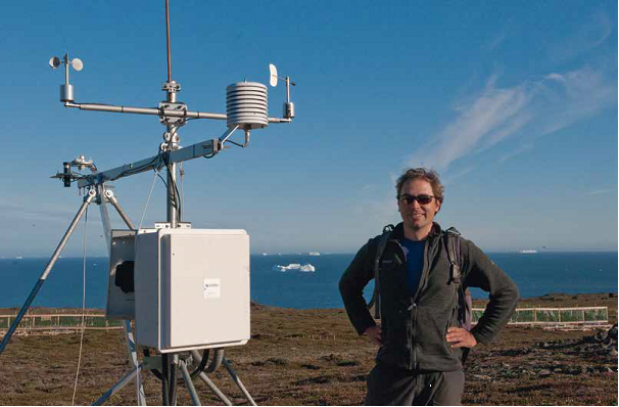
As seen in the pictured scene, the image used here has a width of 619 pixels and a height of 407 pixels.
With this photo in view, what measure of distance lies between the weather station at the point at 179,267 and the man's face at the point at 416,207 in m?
1.39

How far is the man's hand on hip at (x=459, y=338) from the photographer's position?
3231 mm

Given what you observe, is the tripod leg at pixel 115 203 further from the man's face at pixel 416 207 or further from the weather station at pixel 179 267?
the man's face at pixel 416 207

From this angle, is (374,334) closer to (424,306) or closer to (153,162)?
(424,306)

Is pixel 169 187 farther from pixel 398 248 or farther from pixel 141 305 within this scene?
pixel 398 248

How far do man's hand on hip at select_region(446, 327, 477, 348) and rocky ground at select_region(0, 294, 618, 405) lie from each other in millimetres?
6866

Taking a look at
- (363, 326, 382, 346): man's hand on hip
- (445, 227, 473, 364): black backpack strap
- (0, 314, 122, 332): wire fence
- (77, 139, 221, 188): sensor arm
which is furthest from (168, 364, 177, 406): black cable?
(0, 314, 122, 332): wire fence

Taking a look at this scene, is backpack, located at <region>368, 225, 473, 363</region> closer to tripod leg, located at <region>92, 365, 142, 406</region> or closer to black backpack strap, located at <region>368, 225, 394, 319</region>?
black backpack strap, located at <region>368, 225, 394, 319</region>

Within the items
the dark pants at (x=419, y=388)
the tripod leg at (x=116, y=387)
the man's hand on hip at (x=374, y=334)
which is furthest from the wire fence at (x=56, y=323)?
the dark pants at (x=419, y=388)

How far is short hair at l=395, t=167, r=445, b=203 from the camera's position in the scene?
3.38m

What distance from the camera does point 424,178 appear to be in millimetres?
3373

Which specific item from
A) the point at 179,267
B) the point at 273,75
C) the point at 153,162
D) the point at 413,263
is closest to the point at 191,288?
the point at 179,267

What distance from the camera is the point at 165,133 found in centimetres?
507

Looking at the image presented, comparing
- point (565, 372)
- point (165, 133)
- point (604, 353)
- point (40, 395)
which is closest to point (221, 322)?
point (165, 133)

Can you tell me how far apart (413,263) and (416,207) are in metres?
0.28
